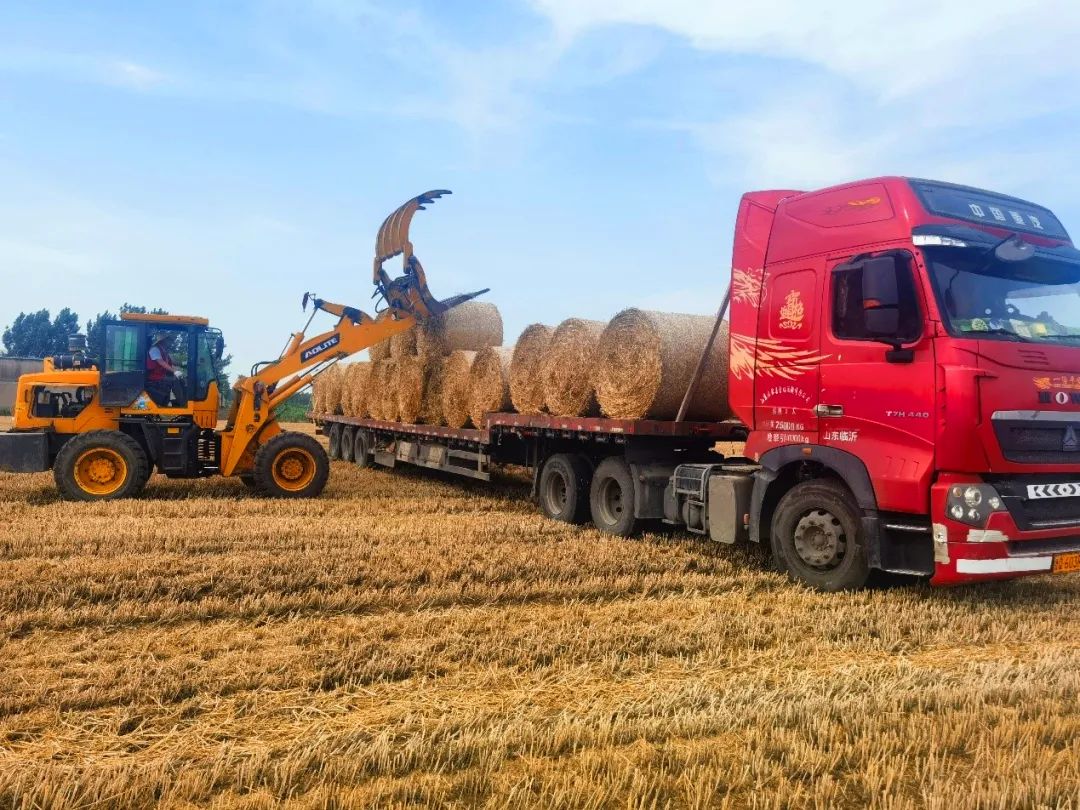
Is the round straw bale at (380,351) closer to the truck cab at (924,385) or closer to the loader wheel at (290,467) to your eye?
the loader wheel at (290,467)

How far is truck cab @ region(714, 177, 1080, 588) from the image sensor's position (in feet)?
19.5

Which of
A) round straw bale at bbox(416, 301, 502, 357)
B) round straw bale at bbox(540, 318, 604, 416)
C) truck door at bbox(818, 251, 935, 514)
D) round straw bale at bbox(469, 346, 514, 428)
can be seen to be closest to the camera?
truck door at bbox(818, 251, 935, 514)

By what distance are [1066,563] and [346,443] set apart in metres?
14.6

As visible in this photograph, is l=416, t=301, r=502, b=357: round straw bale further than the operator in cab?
Yes

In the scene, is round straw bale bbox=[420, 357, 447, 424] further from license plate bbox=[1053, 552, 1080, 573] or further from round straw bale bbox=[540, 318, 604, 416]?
license plate bbox=[1053, 552, 1080, 573]

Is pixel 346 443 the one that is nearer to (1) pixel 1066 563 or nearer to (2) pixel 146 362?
(2) pixel 146 362

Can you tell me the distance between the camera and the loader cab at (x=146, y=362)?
11781 mm

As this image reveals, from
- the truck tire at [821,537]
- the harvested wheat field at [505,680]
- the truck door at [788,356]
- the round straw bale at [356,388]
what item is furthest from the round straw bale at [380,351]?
the truck tire at [821,537]

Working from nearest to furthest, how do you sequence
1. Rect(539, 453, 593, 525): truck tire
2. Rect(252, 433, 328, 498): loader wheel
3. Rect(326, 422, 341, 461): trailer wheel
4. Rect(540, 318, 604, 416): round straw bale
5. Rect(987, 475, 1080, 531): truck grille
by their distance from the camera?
Rect(987, 475, 1080, 531): truck grille → Rect(540, 318, 604, 416): round straw bale → Rect(539, 453, 593, 525): truck tire → Rect(252, 433, 328, 498): loader wheel → Rect(326, 422, 341, 461): trailer wheel

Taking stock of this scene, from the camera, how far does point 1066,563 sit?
6176 millimetres

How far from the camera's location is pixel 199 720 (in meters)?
4.03

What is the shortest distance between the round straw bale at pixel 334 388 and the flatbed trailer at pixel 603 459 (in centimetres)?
619

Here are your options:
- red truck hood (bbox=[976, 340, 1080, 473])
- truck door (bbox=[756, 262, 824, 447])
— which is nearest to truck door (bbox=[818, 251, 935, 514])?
truck door (bbox=[756, 262, 824, 447])

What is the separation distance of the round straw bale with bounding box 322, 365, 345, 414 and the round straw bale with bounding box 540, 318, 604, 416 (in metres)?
9.34
